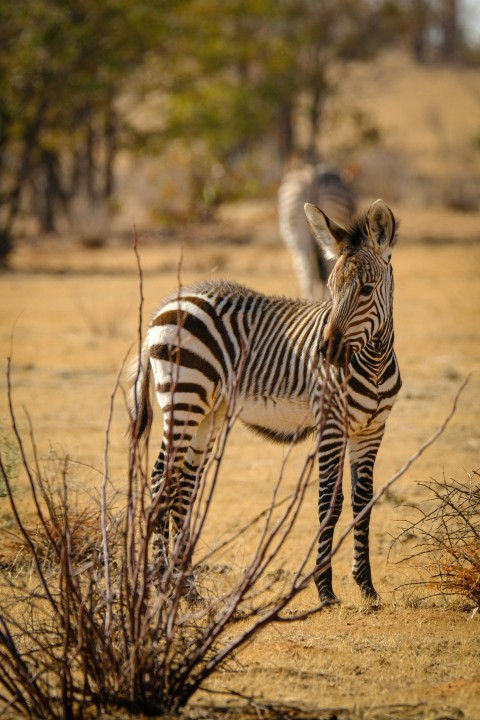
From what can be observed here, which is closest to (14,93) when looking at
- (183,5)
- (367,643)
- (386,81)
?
(183,5)

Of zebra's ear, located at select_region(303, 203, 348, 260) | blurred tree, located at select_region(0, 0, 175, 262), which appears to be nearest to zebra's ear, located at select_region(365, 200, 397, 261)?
zebra's ear, located at select_region(303, 203, 348, 260)

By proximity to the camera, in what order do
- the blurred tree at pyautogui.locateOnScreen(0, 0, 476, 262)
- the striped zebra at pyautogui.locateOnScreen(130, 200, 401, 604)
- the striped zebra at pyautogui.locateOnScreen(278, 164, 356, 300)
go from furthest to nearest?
the blurred tree at pyautogui.locateOnScreen(0, 0, 476, 262) < the striped zebra at pyautogui.locateOnScreen(278, 164, 356, 300) < the striped zebra at pyautogui.locateOnScreen(130, 200, 401, 604)

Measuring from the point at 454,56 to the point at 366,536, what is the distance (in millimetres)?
54027

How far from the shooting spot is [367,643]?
4484 mm

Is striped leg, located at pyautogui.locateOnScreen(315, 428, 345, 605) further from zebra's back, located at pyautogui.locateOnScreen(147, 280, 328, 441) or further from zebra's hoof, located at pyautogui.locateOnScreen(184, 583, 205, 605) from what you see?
zebra's hoof, located at pyautogui.locateOnScreen(184, 583, 205, 605)

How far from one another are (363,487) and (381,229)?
1.42 meters

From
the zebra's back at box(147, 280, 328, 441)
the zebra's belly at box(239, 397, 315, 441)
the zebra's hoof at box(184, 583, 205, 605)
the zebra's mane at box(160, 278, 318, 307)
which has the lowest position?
the zebra's hoof at box(184, 583, 205, 605)

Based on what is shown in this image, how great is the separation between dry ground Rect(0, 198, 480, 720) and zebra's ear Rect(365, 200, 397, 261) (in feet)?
2.89

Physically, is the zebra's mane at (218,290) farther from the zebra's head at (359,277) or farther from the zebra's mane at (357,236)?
the zebra's mane at (357,236)

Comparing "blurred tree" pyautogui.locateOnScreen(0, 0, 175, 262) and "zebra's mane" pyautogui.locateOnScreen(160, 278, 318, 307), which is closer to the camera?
"zebra's mane" pyautogui.locateOnScreen(160, 278, 318, 307)

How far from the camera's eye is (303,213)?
1501 cm

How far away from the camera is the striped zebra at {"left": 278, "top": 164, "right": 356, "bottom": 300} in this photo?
44.9ft

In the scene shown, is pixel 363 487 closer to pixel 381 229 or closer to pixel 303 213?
pixel 381 229

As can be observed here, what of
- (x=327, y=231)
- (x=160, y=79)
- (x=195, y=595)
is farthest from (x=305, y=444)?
(x=160, y=79)
